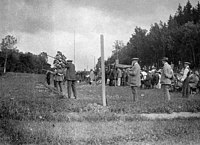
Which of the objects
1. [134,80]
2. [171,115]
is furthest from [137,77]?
[171,115]

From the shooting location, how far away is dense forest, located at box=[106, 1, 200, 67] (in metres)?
38.9

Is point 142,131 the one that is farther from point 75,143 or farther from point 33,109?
point 33,109

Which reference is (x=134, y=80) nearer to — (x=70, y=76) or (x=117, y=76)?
(x=70, y=76)

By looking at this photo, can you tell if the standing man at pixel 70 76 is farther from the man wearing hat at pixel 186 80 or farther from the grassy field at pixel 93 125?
the man wearing hat at pixel 186 80

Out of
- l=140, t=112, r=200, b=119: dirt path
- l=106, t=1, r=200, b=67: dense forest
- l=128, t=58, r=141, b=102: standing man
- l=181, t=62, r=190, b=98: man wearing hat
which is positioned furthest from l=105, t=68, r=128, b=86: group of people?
l=140, t=112, r=200, b=119: dirt path

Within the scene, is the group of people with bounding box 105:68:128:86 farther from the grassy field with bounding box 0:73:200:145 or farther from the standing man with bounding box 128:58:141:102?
the grassy field with bounding box 0:73:200:145

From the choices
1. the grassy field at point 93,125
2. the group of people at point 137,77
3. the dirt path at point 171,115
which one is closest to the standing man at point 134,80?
the group of people at point 137,77

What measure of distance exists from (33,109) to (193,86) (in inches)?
430

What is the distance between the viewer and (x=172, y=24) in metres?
51.7

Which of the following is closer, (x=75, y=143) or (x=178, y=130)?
(x=75, y=143)

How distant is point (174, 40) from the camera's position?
44500 millimetres

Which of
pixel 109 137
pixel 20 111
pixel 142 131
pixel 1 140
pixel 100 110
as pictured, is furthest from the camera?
pixel 100 110

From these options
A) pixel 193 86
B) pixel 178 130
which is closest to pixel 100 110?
pixel 178 130

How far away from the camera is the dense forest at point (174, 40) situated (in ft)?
128
